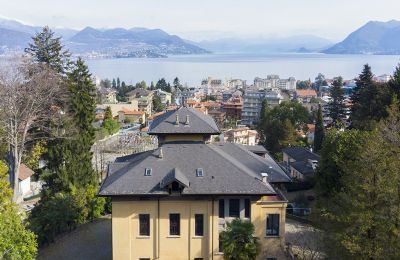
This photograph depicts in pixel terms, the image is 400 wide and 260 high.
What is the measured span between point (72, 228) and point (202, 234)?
10.6 m

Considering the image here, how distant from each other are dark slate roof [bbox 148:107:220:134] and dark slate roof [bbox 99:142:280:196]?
31.1 inches

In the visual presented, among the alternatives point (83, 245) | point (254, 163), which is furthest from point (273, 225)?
point (83, 245)

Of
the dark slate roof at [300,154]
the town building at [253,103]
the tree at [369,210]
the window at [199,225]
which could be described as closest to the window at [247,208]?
the window at [199,225]

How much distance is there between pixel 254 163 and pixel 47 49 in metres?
28.6

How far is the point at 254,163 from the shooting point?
84.8 feet

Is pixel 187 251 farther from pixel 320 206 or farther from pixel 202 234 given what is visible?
pixel 320 206

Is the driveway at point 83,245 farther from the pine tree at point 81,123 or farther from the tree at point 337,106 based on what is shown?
the tree at point 337,106

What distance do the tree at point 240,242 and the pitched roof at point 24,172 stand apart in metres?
32.2

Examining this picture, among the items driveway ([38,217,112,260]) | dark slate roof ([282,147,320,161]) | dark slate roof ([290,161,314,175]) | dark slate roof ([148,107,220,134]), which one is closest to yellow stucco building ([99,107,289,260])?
dark slate roof ([148,107,220,134])

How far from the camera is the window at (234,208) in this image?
22672mm

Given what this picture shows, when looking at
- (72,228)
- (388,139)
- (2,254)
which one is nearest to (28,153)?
(72,228)

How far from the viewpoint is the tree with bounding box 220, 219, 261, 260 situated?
21.1 meters

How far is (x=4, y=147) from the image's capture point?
36719 millimetres

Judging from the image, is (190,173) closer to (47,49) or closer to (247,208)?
(247,208)
